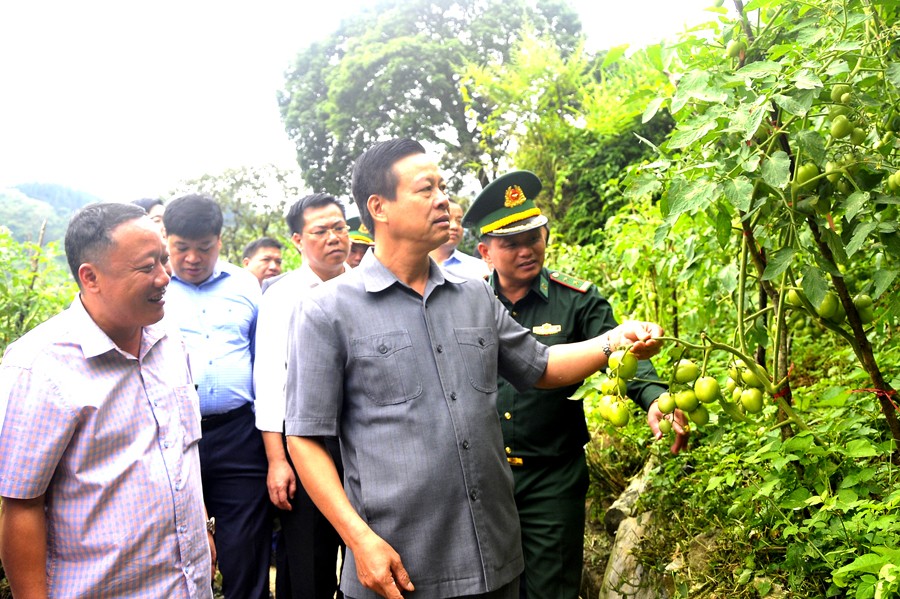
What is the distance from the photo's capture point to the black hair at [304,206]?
419 cm

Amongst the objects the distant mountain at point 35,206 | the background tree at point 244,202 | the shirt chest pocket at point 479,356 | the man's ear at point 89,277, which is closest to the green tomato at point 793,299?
the shirt chest pocket at point 479,356

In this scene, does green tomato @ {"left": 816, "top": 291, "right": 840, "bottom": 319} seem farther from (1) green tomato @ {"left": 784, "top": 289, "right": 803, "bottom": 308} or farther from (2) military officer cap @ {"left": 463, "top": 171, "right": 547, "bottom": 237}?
(2) military officer cap @ {"left": 463, "top": 171, "right": 547, "bottom": 237}

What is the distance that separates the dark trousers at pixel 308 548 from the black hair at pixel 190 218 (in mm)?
1197

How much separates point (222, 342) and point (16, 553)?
5.48 ft

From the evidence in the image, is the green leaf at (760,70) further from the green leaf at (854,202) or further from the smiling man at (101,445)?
the smiling man at (101,445)

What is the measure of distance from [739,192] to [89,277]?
171 centimetres

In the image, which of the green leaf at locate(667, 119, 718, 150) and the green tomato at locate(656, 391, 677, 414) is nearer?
the green leaf at locate(667, 119, 718, 150)

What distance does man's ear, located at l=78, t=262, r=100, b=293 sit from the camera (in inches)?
85.7

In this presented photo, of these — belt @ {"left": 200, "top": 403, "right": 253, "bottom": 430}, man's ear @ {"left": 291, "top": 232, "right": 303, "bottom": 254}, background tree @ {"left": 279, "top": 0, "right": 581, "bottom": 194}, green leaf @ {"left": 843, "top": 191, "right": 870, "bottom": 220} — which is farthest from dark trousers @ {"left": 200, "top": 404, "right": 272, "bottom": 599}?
background tree @ {"left": 279, "top": 0, "right": 581, "bottom": 194}

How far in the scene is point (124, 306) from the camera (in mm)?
2195

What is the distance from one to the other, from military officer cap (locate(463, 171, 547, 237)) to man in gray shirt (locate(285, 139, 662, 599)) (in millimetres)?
914

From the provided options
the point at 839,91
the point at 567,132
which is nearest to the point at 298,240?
the point at 839,91

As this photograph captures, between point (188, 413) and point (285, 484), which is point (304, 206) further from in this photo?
point (188, 413)

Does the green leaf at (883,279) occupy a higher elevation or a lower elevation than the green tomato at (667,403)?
higher
